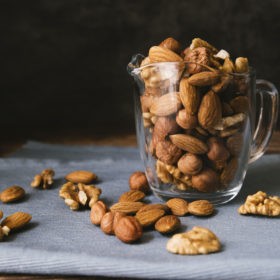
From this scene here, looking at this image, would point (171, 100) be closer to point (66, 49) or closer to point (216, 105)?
point (216, 105)

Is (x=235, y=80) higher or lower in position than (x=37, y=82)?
higher

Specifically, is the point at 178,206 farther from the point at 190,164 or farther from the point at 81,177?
the point at 81,177

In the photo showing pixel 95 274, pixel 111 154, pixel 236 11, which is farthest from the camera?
pixel 236 11

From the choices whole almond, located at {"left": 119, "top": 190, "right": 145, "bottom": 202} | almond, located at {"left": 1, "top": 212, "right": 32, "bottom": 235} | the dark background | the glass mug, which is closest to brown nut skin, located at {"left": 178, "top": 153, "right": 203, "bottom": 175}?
the glass mug

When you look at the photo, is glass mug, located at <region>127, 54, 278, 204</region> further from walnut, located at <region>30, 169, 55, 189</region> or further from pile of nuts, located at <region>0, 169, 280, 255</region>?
walnut, located at <region>30, 169, 55, 189</region>

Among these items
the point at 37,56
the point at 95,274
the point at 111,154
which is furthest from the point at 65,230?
the point at 37,56

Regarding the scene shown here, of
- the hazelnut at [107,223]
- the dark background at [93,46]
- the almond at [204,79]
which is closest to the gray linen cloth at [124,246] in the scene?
the hazelnut at [107,223]

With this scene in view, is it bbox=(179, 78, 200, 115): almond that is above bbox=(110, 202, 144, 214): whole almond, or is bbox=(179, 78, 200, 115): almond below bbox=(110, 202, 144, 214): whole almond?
above

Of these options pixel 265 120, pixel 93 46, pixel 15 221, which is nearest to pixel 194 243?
pixel 15 221
